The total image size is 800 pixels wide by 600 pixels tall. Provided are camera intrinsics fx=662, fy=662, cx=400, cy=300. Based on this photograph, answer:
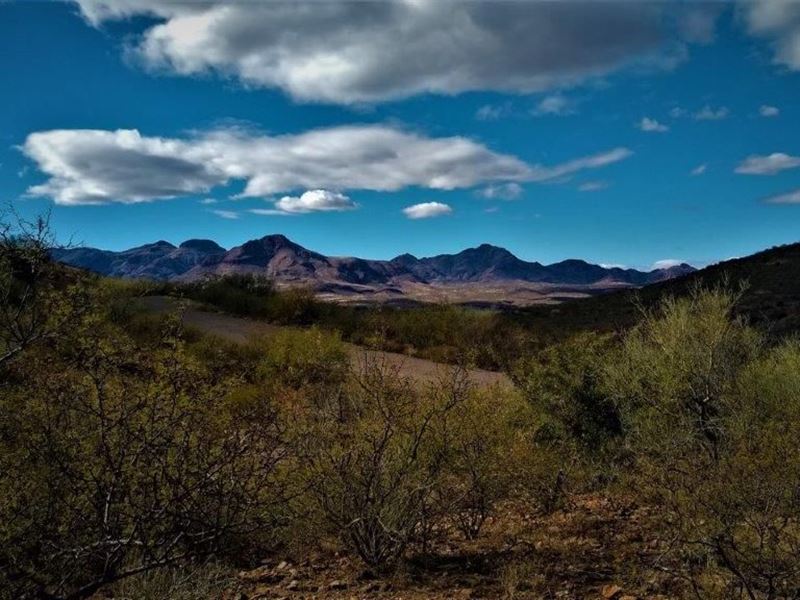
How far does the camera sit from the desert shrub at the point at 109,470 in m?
4.32

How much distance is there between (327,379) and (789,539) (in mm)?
9226

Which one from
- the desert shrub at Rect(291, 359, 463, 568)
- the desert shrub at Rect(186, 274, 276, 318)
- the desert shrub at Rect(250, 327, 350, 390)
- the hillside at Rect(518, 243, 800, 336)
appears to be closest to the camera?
the desert shrub at Rect(291, 359, 463, 568)

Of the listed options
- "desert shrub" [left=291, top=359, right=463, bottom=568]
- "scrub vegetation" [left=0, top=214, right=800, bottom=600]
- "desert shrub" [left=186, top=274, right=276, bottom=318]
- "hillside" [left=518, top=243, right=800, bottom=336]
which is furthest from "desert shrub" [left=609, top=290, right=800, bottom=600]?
"desert shrub" [left=186, top=274, right=276, bottom=318]

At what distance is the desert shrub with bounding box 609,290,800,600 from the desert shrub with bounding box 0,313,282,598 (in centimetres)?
328

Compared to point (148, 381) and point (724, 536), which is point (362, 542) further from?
point (724, 536)

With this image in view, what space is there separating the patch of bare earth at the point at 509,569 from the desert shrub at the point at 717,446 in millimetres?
386

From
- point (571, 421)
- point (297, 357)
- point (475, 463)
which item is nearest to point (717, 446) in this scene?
point (571, 421)

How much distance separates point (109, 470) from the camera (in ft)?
15.4

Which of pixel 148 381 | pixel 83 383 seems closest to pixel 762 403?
pixel 148 381

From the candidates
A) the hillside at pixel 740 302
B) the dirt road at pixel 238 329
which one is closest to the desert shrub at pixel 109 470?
the dirt road at pixel 238 329

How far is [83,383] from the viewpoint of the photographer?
18.3 ft

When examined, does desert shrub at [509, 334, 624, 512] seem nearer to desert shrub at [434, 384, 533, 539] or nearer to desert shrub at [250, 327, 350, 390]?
desert shrub at [434, 384, 533, 539]

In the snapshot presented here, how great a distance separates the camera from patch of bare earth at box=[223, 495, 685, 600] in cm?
530

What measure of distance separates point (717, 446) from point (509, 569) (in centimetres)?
287
